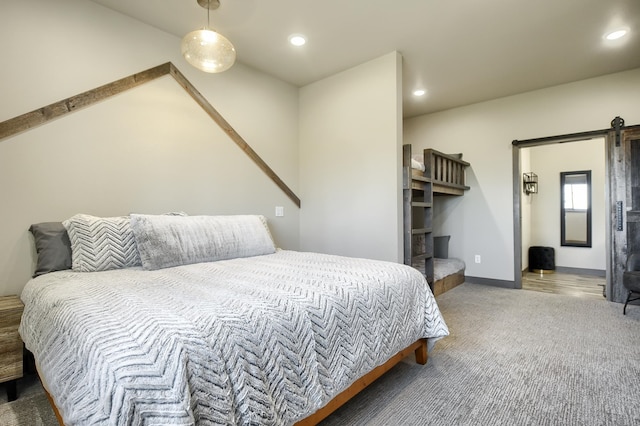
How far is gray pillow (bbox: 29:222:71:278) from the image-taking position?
6.40 feet

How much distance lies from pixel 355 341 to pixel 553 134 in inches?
162

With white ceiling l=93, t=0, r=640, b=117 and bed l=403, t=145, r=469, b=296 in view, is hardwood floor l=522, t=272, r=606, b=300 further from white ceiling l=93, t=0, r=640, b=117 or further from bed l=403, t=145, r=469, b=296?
white ceiling l=93, t=0, r=640, b=117

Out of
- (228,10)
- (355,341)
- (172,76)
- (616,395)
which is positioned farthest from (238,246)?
(616,395)

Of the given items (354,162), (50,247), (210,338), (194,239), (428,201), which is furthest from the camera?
(428,201)

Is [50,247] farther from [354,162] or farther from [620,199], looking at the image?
[620,199]

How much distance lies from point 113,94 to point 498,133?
4.62m

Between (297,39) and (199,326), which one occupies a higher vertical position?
(297,39)

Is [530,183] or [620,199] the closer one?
[620,199]

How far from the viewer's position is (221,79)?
3.13m

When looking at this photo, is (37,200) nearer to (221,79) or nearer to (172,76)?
(172,76)

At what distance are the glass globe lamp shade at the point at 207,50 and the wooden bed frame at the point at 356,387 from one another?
2041mm

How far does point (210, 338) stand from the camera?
39.2 inches

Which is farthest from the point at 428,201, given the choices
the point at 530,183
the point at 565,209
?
the point at 565,209

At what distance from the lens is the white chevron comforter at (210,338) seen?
2.78 feet
